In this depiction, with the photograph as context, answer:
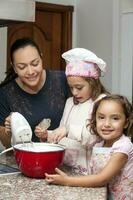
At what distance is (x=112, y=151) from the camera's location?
4.13 feet

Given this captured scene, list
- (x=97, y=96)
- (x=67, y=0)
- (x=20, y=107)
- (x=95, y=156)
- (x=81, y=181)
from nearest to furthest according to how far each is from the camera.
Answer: (x=81, y=181)
(x=95, y=156)
(x=97, y=96)
(x=20, y=107)
(x=67, y=0)

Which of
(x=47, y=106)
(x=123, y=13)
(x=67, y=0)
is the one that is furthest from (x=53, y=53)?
(x=47, y=106)

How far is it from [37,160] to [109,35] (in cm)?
212

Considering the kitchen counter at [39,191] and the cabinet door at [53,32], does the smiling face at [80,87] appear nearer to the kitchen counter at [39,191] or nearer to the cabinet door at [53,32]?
the kitchen counter at [39,191]

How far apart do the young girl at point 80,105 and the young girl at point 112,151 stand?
53mm

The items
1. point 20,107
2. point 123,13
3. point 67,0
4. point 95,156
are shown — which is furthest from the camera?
point 67,0

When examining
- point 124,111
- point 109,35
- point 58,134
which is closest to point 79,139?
point 58,134

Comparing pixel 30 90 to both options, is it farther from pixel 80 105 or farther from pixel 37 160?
pixel 37 160

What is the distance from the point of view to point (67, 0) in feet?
11.3

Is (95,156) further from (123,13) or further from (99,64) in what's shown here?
(123,13)

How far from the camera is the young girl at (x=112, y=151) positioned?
119cm

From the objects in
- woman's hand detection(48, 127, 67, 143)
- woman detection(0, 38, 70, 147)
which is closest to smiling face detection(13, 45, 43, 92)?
woman detection(0, 38, 70, 147)

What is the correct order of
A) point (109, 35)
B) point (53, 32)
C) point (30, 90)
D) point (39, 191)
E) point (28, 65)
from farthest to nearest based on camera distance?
point (53, 32) → point (109, 35) → point (30, 90) → point (28, 65) → point (39, 191)

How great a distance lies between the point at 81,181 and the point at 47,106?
48cm
